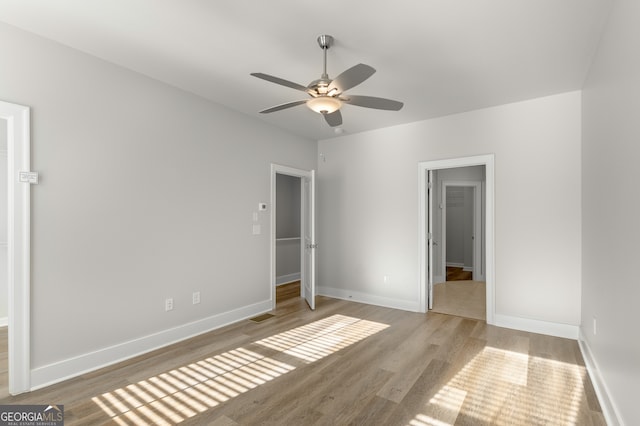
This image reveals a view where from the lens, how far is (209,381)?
258 centimetres

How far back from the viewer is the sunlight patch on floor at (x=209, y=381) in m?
2.18

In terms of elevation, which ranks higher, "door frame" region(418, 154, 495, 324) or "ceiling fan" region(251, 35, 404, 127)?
"ceiling fan" region(251, 35, 404, 127)

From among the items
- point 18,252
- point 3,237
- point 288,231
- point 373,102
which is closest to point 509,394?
point 373,102

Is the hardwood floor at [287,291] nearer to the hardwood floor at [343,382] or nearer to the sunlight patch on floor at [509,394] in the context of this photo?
the hardwood floor at [343,382]

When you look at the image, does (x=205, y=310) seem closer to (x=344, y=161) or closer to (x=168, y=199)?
(x=168, y=199)

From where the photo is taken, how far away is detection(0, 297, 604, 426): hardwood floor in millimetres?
2137

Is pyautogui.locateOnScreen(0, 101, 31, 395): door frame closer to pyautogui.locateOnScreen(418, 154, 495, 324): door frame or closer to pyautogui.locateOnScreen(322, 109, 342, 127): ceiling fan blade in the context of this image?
pyautogui.locateOnScreen(322, 109, 342, 127): ceiling fan blade

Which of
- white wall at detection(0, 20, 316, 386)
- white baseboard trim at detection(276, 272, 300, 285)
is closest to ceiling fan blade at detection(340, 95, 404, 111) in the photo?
white wall at detection(0, 20, 316, 386)

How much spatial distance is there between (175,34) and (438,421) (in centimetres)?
342

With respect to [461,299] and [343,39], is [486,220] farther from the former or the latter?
[343,39]

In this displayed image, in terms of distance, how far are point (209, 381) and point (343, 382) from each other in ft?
3.64

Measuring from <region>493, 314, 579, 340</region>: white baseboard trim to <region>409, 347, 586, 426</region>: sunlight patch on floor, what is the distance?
2.56 feet

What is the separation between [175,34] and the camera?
2.46 meters

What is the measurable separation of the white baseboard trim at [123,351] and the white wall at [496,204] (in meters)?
2.11
